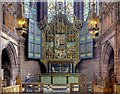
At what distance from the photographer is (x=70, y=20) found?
96.0 feet

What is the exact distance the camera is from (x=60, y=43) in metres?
28.2

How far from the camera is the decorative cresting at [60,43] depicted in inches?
1090

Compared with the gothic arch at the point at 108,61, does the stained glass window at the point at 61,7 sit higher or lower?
higher

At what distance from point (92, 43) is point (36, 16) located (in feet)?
22.3

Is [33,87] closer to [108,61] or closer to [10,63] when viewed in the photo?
[10,63]

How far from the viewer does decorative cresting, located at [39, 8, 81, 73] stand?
1090 inches

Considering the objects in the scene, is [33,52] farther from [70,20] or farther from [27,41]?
[70,20]

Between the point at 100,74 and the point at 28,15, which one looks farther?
the point at 28,15

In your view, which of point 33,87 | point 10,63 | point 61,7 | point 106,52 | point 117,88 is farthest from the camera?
point 61,7

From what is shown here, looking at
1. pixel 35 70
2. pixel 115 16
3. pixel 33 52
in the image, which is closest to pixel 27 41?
pixel 33 52

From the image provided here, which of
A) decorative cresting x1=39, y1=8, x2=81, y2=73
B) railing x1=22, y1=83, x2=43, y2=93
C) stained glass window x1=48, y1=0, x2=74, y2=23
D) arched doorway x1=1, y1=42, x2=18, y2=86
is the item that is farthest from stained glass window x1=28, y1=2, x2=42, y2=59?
railing x1=22, y1=83, x2=43, y2=93

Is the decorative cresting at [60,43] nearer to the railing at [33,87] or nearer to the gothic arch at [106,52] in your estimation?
the gothic arch at [106,52]

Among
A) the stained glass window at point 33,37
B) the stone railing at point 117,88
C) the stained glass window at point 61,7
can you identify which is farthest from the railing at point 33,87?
the stained glass window at point 61,7

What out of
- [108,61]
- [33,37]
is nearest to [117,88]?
[108,61]
